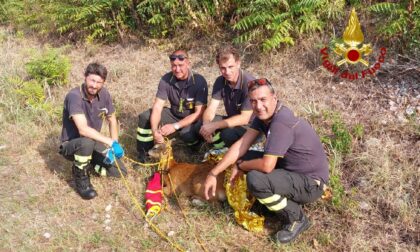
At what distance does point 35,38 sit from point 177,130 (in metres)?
6.22

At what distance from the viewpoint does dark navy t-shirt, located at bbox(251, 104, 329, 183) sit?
333cm

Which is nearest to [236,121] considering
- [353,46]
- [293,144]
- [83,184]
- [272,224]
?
[293,144]

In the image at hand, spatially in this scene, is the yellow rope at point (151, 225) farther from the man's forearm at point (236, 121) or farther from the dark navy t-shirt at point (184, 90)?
the man's forearm at point (236, 121)

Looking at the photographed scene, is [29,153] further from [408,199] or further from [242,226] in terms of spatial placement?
[408,199]

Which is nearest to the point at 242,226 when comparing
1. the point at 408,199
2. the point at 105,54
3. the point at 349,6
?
the point at 408,199

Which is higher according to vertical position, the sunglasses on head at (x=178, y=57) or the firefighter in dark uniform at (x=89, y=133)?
the sunglasses on head at (x=178, y=57)

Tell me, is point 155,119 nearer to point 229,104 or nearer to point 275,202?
point 229,104

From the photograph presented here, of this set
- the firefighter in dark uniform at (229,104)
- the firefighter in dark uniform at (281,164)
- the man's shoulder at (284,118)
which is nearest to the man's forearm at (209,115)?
the firefighter in dark uniform at (229,104)

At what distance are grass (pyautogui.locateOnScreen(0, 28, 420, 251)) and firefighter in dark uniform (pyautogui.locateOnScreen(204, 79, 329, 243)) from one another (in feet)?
1.02

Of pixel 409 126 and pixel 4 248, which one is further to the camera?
pixel 409 126

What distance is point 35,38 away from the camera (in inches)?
369

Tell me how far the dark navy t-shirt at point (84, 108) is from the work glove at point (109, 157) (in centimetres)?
44

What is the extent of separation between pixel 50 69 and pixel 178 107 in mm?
3121

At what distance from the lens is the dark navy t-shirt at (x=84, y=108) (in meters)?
4.42
